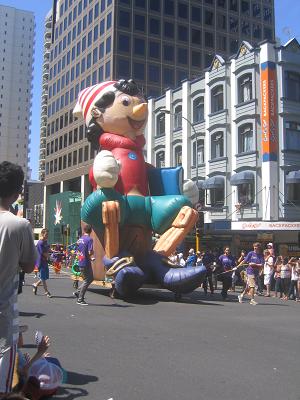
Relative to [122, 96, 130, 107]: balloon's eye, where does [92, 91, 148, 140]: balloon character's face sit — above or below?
below

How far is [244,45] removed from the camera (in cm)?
2839

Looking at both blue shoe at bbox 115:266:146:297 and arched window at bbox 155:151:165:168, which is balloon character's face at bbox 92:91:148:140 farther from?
arched window at bbox 155:151:165:168

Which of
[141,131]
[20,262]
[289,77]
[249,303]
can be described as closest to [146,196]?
[141,131]

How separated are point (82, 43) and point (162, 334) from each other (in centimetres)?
5517

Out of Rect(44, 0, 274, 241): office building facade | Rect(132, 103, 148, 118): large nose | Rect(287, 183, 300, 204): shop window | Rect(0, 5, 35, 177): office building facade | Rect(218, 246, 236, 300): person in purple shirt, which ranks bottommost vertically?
Rect(218, 246, 236, 300): person in purple shirt

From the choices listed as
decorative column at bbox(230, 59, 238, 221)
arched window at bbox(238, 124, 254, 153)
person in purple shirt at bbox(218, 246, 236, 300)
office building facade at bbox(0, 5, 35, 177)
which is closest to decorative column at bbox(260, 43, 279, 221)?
arched window at bbox(238, 124, 254, 153)

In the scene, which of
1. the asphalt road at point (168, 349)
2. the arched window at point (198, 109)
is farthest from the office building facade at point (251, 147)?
the asphalt road at point (168, 349)

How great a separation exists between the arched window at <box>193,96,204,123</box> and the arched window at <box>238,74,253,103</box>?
144 inches

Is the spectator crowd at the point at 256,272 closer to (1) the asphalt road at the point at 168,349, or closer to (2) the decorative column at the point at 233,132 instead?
(1) the asphalt road at the point at 168,349

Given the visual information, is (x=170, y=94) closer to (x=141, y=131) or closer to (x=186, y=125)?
(x=186, y=125)

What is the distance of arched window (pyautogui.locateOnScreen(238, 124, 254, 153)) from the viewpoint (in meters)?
28.0

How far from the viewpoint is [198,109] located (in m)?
32.6

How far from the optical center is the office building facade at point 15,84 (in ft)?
388

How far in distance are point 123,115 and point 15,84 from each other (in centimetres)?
11345
